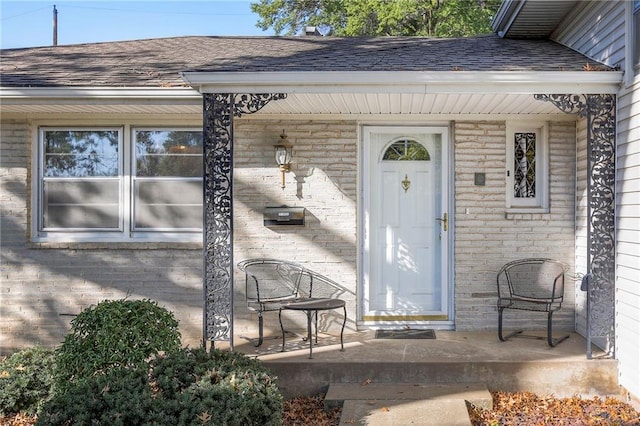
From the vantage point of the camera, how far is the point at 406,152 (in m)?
6.76

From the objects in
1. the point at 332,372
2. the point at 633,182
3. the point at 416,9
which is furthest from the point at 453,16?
the point at 332,372

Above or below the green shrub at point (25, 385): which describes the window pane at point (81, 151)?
above

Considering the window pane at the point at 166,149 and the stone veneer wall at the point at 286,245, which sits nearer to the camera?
the stone veneer wall at the point at 286,245

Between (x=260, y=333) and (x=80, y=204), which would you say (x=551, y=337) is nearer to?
(x=260, y=333)

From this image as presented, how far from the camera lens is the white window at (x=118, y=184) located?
21.8ft

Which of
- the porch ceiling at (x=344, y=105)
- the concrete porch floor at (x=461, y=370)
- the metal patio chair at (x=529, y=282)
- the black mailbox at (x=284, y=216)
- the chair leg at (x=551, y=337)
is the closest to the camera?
the concrete porch floor at (x=461, y=370)

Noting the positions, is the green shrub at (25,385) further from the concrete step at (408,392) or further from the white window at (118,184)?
the concrete step at (408,392)

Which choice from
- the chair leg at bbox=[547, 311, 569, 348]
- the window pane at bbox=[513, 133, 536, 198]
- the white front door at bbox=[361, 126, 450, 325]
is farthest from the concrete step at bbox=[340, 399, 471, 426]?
the window pane at bbox=[513, 133, 536, 198]

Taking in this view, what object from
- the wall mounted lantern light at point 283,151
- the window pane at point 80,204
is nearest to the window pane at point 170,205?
the window pane at point 80,204

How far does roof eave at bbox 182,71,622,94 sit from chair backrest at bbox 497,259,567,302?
219 centimetres

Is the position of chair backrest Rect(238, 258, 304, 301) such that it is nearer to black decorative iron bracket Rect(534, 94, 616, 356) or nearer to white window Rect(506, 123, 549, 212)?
white window Rect(506, 123, 549, 212)

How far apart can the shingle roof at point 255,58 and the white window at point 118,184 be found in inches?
30.5

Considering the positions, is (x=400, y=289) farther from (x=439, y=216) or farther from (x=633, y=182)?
(x=633, y=182)

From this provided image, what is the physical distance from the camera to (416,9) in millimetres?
16844
